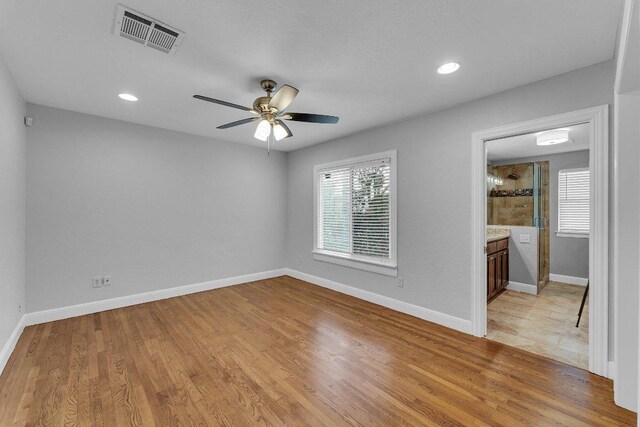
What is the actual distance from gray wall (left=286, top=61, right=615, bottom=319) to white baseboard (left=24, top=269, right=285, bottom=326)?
2297 mm

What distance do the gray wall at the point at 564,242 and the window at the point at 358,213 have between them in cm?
369

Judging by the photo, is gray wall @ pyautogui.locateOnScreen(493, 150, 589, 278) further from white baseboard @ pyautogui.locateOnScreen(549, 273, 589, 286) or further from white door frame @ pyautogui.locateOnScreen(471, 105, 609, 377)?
white door frame @ pyautogui.locateOnScreen(471, 105, 609, 377)

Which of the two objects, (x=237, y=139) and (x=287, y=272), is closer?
(x=237, y=139)

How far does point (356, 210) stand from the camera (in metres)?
4.57

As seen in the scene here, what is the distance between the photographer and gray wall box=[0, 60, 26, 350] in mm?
2355

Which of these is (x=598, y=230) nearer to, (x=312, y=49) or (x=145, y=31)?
(x=312, y=49)

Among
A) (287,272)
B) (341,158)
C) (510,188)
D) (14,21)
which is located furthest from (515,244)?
(14,21)

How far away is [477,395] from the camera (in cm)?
203

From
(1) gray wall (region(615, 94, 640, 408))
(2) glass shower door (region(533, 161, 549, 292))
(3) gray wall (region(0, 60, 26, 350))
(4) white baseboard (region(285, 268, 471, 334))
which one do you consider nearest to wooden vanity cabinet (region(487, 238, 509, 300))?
(2) glass shower door (region(533, 161, 549, 292))

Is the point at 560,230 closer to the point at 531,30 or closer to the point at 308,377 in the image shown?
the point at 531,30

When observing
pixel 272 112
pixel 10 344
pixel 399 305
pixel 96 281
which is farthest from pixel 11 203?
pixel 399 305

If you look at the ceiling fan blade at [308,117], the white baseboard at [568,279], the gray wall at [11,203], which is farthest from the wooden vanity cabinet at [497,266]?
the gray wall at [11,203]

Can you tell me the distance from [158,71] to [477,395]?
369 cm

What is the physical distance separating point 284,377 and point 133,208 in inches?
129
